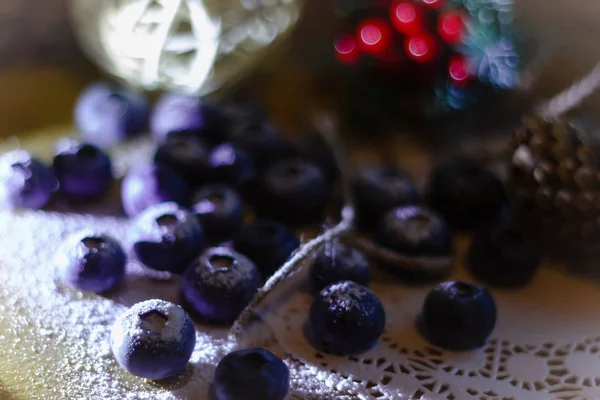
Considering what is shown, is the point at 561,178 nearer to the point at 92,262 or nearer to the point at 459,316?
the point at 459,316

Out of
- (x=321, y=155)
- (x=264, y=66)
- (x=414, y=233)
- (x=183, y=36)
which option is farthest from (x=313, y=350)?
(x=264, y=66)

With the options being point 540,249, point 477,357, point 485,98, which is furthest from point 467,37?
point 477,357

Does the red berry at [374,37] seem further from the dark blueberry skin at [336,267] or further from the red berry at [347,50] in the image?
the dark blueberry skin at [336,267]

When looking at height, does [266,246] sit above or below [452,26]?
below

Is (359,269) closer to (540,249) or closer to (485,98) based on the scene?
(540,249)

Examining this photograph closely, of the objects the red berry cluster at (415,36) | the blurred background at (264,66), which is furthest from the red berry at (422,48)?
the blurred background at (264,66)
